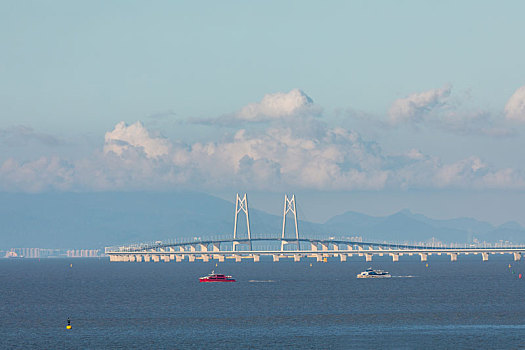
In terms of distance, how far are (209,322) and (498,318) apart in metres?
31.5

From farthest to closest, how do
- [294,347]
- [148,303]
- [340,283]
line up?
[340,283], [148,303], [294,347]

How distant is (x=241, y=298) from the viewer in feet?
460

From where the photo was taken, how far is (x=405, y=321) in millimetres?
102188

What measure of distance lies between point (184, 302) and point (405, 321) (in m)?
39.6

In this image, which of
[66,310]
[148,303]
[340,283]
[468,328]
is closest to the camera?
[468,328]

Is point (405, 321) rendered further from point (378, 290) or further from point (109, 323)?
point (378, 290)

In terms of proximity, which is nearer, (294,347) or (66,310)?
(294,347)

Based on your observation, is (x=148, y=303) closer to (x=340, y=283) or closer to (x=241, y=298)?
(x=241, y=298)

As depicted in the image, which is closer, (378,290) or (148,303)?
(148,303)

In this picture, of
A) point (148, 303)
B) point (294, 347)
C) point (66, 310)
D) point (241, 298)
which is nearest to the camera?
point (294, 347)

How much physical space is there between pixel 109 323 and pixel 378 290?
6549 centimetres

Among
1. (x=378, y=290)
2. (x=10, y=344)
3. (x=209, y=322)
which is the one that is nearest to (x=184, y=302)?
(x=209, y=322)

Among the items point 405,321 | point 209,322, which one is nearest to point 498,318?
point 405,321

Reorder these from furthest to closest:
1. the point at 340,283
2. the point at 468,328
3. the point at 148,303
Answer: the point at 340,283 → the point at 148,303 → the point at 468,328
